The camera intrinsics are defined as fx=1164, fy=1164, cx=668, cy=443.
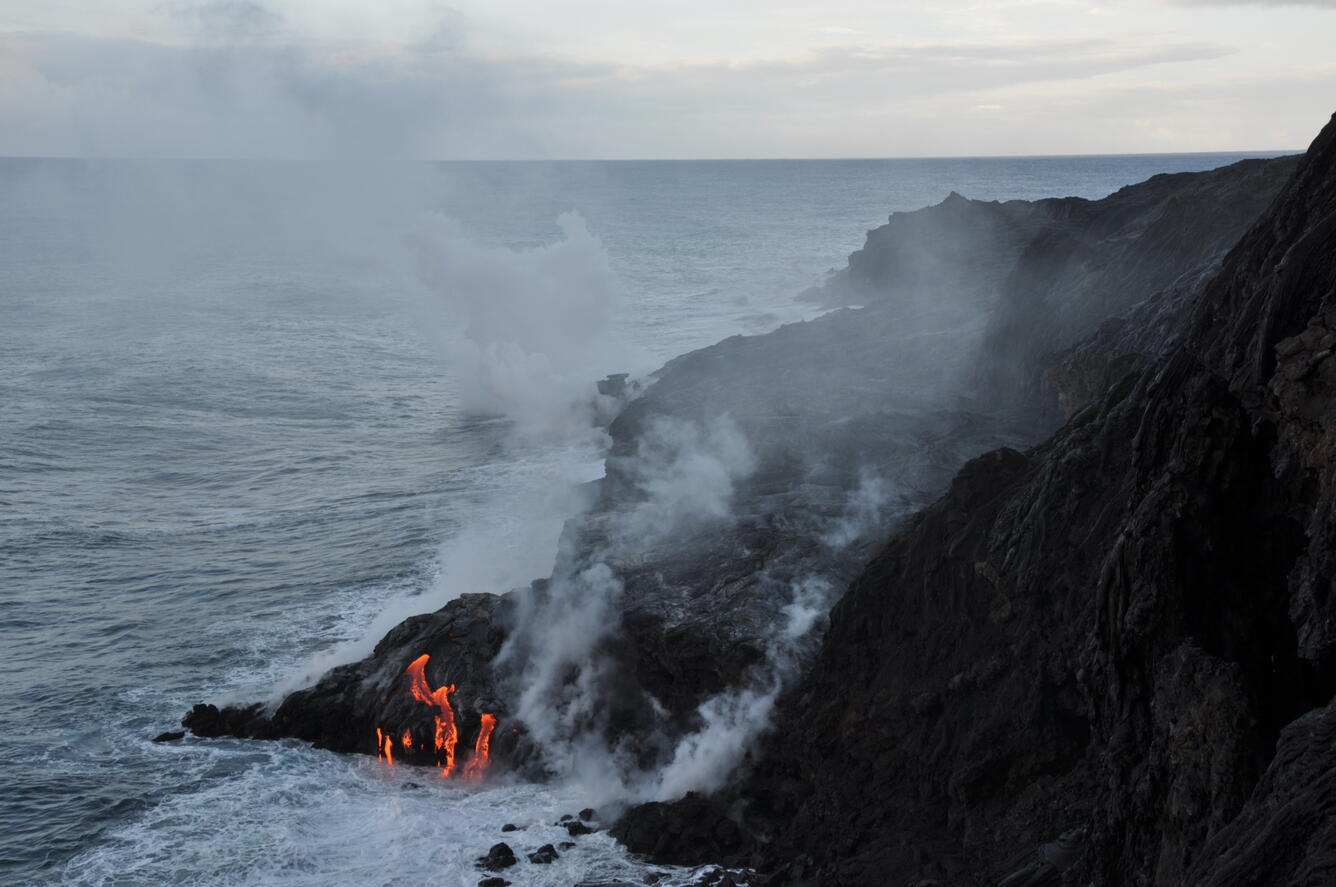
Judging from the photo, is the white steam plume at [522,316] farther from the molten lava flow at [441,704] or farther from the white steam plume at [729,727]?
the white steam plume at [729,727]

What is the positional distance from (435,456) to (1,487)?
66.3 feet

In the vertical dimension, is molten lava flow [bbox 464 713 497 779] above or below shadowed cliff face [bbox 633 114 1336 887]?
below

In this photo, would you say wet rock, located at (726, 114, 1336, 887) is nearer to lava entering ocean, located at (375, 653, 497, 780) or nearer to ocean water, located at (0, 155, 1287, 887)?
ocean water, located at (0, 155, 1287, 887)

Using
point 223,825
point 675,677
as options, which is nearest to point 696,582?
point 675,677

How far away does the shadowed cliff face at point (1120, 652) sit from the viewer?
14367 millimetres

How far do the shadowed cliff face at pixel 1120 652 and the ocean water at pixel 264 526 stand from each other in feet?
17.1

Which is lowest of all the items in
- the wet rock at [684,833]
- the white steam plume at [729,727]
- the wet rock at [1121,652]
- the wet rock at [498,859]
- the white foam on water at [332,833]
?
the white foam on water at [332,833]

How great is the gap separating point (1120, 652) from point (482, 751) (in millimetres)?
18525

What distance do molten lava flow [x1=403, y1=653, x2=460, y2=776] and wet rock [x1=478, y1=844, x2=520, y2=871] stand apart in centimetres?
484

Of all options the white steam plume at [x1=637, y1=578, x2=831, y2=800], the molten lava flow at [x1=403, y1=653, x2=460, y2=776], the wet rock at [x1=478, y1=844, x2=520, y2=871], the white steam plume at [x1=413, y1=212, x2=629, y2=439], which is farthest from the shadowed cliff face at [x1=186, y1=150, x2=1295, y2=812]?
the white steam plume at [x1=413, y1=212, x2=629, y2=439]

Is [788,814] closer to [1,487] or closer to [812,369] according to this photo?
[812,369]

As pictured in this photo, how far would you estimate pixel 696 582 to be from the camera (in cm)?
→ 3086

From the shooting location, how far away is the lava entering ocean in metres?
30.2

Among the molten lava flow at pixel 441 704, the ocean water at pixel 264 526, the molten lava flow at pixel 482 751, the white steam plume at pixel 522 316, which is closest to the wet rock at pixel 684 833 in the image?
the ocean water at pixel 264 526
